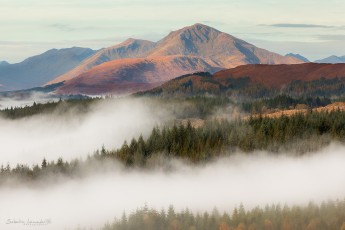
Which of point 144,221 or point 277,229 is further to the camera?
point 144,221

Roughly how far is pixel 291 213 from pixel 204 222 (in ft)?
99.7

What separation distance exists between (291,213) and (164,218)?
43.9 metres

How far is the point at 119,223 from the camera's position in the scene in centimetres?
18625

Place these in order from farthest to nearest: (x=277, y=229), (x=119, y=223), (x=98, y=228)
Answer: (x=98, y=228) < (x=119, y=223) < (x=277, y=229)

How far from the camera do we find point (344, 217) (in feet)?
598

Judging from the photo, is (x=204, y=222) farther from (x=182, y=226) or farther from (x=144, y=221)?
(x=144, y=221)

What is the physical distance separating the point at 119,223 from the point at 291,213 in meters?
59.1

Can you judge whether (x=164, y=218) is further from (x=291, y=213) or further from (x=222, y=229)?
(x=291, y=213)

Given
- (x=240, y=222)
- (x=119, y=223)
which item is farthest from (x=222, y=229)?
(x=119, y=223)

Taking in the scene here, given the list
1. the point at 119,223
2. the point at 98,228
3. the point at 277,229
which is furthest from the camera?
the point at 98,228

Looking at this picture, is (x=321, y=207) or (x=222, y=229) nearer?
(x=222, y=229)

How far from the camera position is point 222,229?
574 feet

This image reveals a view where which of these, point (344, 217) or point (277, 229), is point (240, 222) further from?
point (344, 217)

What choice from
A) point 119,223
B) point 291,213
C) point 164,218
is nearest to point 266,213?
point 291,213
